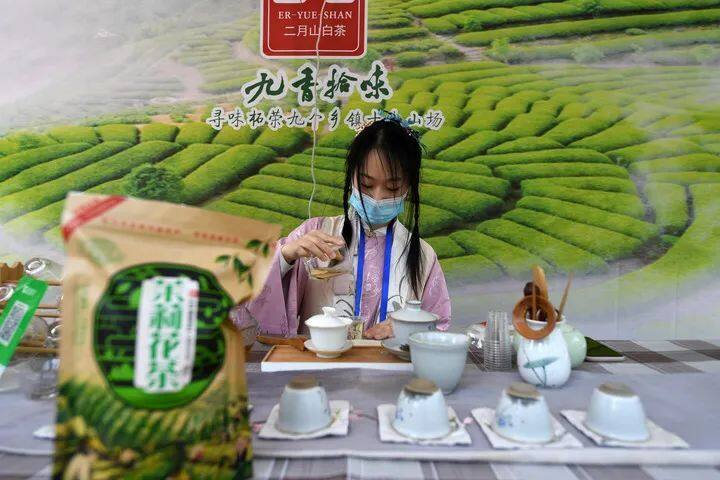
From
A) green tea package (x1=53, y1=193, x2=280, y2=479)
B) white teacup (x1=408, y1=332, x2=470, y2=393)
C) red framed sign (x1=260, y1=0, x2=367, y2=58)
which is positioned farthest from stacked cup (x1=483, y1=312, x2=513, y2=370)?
red framed sign (x1=260, y1=0, x2=367, y2=58)

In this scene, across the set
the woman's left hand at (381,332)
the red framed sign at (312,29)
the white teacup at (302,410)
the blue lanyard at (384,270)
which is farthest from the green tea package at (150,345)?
the red framed sign at (312,29)

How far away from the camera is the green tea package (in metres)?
0.52

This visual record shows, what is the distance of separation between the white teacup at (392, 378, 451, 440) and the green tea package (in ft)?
0.83

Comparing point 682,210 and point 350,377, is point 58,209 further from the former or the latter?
point 682,210

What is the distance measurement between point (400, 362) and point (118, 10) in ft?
7.67

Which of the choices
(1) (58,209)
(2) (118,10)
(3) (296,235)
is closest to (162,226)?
(3) (296,235)

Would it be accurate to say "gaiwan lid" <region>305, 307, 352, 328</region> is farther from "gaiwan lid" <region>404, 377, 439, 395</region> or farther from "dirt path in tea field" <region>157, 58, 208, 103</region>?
"dirt path in tea field" <region>157, 58, 208, 103</region>

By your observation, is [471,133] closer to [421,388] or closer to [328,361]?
[328,361]

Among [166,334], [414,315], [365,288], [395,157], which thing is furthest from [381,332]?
[166,334]

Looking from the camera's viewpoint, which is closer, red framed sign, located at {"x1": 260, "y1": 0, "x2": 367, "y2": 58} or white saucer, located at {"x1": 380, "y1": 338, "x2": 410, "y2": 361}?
white saucer, located at {"x1": 380, "y1": 338, "x2": 410, "y2": 361}

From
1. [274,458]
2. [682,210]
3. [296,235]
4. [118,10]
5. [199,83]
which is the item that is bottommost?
[274,458]

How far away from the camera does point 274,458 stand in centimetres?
65

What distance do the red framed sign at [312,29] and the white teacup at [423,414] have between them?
192 centimetres

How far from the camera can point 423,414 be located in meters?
0.70
